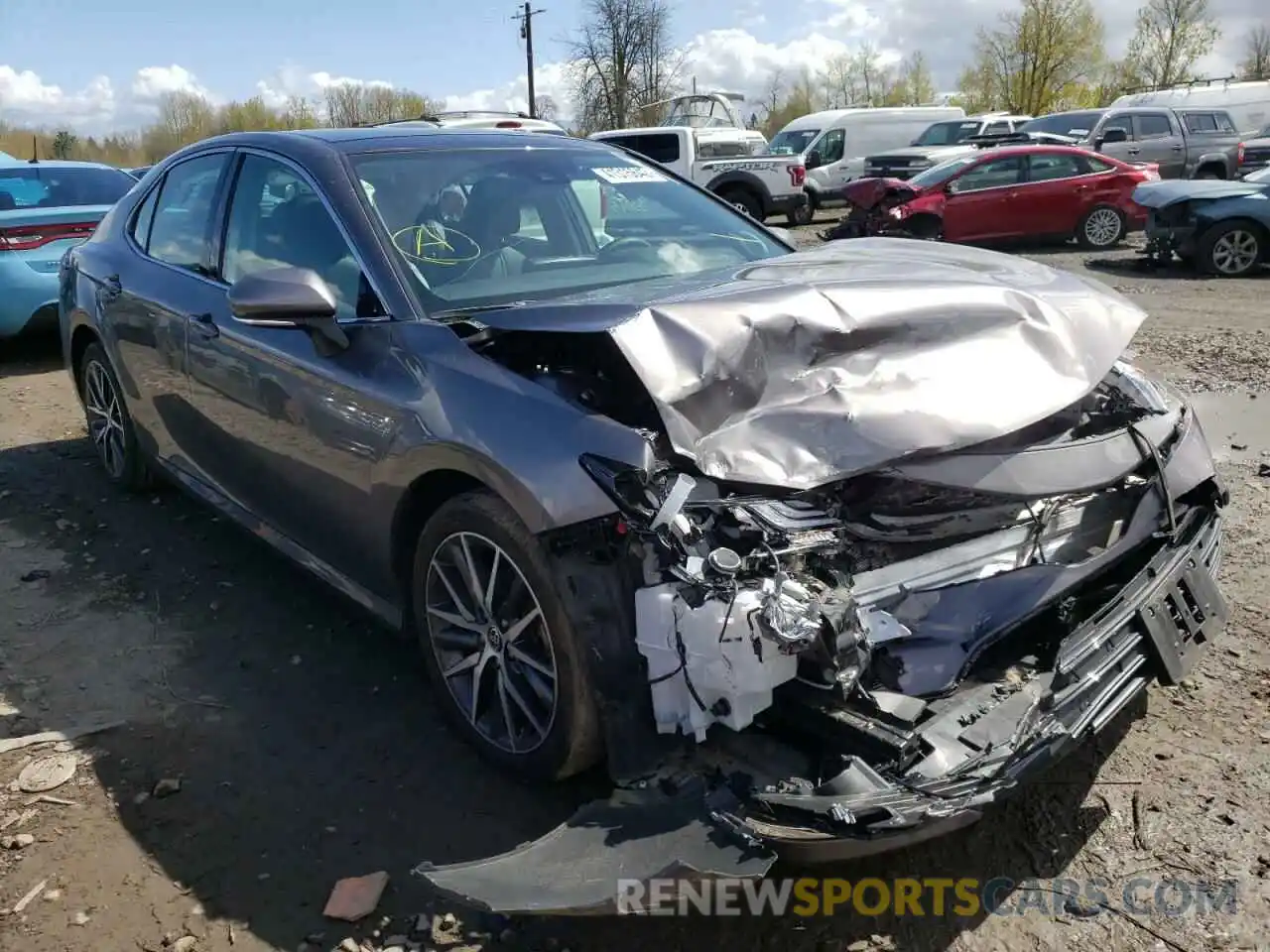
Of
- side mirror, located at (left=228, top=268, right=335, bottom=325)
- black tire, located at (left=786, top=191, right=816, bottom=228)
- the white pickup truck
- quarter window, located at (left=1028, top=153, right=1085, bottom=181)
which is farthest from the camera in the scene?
black tire, located at (left=786, top=191, right=816, bottom=228)

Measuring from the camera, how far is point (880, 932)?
2.42 m

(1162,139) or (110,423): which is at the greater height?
(1162,139)

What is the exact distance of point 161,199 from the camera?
15.4 feet

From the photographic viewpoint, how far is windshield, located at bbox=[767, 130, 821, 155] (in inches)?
909

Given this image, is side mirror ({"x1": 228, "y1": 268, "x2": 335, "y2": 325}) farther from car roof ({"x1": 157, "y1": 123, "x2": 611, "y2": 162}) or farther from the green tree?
the green tree

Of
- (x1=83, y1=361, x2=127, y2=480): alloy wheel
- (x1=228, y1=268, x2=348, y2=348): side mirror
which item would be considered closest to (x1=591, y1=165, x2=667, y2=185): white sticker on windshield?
(x1=228, y1=268, x2=348, y2=348): side mirror

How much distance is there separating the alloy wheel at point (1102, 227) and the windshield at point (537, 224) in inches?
495

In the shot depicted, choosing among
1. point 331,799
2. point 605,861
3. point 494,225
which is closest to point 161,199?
point 494,225

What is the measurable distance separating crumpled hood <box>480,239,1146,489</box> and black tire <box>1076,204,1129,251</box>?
1298 centimetres

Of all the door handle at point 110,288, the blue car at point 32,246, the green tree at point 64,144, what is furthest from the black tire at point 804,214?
the green tree at point 64,144

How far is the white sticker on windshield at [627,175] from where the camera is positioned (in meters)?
4.02

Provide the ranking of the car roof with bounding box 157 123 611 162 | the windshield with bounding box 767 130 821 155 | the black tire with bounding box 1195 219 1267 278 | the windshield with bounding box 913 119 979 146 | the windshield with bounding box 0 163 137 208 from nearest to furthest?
the car roof with bounding box 157 123 611 162 → the windshield with bounding box 0 163 137 208 → the black tire with bounding box 1195 219 1267 278 → the windshield with bounding box 913 119 979 146 → the windshield with bounding box 767 130 821 155

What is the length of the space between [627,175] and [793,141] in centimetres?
2097

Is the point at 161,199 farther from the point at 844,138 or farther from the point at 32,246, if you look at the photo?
the point at 844,138
